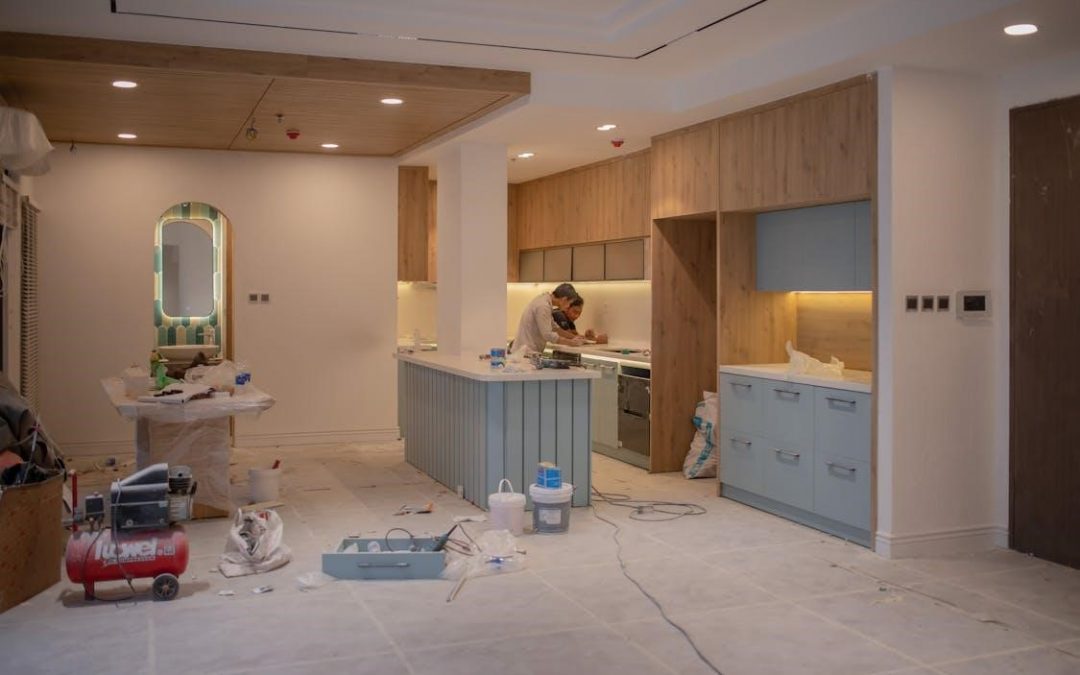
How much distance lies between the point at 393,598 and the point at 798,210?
3.55m

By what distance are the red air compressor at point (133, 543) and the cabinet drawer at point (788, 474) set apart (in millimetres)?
3479

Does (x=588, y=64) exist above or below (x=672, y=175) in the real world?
above

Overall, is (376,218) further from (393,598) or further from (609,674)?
(609,674)

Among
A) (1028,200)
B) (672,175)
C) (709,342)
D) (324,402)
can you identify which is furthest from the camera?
(324,402)

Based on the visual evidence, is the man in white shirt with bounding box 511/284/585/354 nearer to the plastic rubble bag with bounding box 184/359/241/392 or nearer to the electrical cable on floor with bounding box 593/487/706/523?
the electrical cable on floor with bounding box 593/487/706/523

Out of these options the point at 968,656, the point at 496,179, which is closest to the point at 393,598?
the point at 968,656

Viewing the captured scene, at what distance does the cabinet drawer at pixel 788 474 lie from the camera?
19.4ft

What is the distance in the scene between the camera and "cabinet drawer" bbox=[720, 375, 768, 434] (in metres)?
6.39

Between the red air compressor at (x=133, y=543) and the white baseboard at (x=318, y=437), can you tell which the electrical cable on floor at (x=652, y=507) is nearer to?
the red air compressor at (x=133, y=543)

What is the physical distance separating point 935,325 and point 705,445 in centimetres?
246

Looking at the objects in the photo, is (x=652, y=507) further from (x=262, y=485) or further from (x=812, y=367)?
(x=262, y=485)

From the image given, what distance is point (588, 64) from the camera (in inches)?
244

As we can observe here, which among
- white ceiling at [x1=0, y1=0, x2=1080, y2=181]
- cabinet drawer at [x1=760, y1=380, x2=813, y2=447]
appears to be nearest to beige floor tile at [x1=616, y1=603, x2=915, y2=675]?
cabinet drawer at [x1=760, y1=380, x2=813, y2=447]

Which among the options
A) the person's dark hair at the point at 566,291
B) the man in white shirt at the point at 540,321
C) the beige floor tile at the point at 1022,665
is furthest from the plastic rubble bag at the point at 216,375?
the beige floor tile at the point at 1022,665
